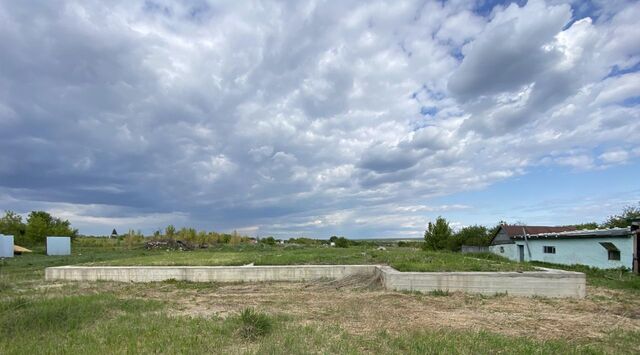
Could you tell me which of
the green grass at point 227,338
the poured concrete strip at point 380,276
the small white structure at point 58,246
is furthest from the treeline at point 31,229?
the green grass at point 227,338

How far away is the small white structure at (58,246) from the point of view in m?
35.9

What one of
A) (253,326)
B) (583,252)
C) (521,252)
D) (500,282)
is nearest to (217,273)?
(253,326)

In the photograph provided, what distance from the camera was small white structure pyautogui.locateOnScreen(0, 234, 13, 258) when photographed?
3166 centimetres

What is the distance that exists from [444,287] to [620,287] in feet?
23.8

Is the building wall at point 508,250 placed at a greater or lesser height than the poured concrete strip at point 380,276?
lesser

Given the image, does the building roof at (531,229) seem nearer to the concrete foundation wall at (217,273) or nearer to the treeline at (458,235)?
the treeline at (458,235)

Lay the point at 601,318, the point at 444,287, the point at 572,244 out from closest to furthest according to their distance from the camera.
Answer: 1. the point at 601,318
2. the point at 444,287
3. the point at 572,244

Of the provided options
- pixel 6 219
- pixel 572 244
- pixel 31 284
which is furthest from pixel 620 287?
pixel 6 219

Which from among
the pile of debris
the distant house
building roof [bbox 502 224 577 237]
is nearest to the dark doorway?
the distant house

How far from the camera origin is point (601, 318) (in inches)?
364

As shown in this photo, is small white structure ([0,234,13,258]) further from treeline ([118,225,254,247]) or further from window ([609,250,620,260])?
window ([609,250,620,260])

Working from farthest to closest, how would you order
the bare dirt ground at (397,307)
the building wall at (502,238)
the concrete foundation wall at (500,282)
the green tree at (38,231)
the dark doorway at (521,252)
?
the green tree at (38,231) → the building wall at (502,238) → the dark doorway at (521,252) → the concrete foundation wall at (500,282) → the bare dirt ground at (397,307)

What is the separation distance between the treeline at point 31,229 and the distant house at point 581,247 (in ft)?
164

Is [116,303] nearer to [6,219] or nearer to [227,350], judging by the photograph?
[227,350]
